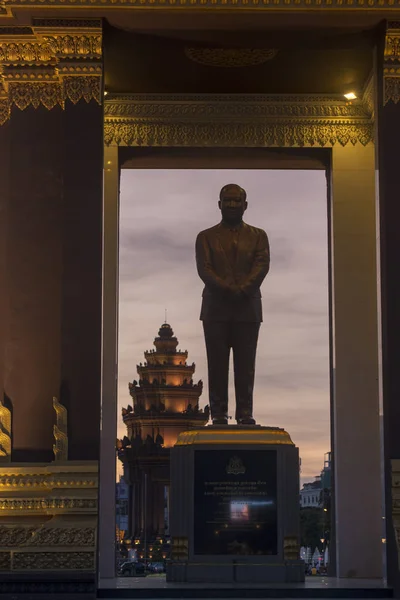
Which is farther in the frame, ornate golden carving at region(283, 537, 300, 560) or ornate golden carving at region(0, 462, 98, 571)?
ornate golden carving at region(283, 537, 300, 560)

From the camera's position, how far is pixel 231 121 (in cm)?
2052

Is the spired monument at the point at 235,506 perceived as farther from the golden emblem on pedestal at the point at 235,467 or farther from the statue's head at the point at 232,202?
the statue's head at the point at 232,202

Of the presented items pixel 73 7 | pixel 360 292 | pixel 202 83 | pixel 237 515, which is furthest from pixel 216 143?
pixel 237 515

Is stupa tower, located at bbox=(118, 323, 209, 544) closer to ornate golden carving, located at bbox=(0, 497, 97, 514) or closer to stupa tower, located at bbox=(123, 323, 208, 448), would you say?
stupa tower, located at bbox=(123, 323, 208, 448)

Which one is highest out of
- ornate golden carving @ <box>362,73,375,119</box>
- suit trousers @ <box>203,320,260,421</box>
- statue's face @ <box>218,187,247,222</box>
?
ornate golden carving @ <box>362,73,375,119</box>

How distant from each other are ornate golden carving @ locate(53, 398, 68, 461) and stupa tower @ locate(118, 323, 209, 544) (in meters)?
42.5

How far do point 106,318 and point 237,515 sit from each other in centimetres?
462

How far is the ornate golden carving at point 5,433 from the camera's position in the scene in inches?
650

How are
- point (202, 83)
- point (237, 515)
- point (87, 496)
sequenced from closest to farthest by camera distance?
point (87, 496) < point (237, 515) < point (202, 83)

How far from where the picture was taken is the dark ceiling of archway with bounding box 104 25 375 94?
17.2 metres

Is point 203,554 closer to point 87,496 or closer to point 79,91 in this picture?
point 87,496

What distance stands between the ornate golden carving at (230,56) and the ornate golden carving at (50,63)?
169 cm

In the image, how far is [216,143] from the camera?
20.5 metres

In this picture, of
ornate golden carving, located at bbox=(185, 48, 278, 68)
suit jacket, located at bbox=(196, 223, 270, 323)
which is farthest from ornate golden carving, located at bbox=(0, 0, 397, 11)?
suit jacket, located at bbox=(196, 223, 270, 323)
